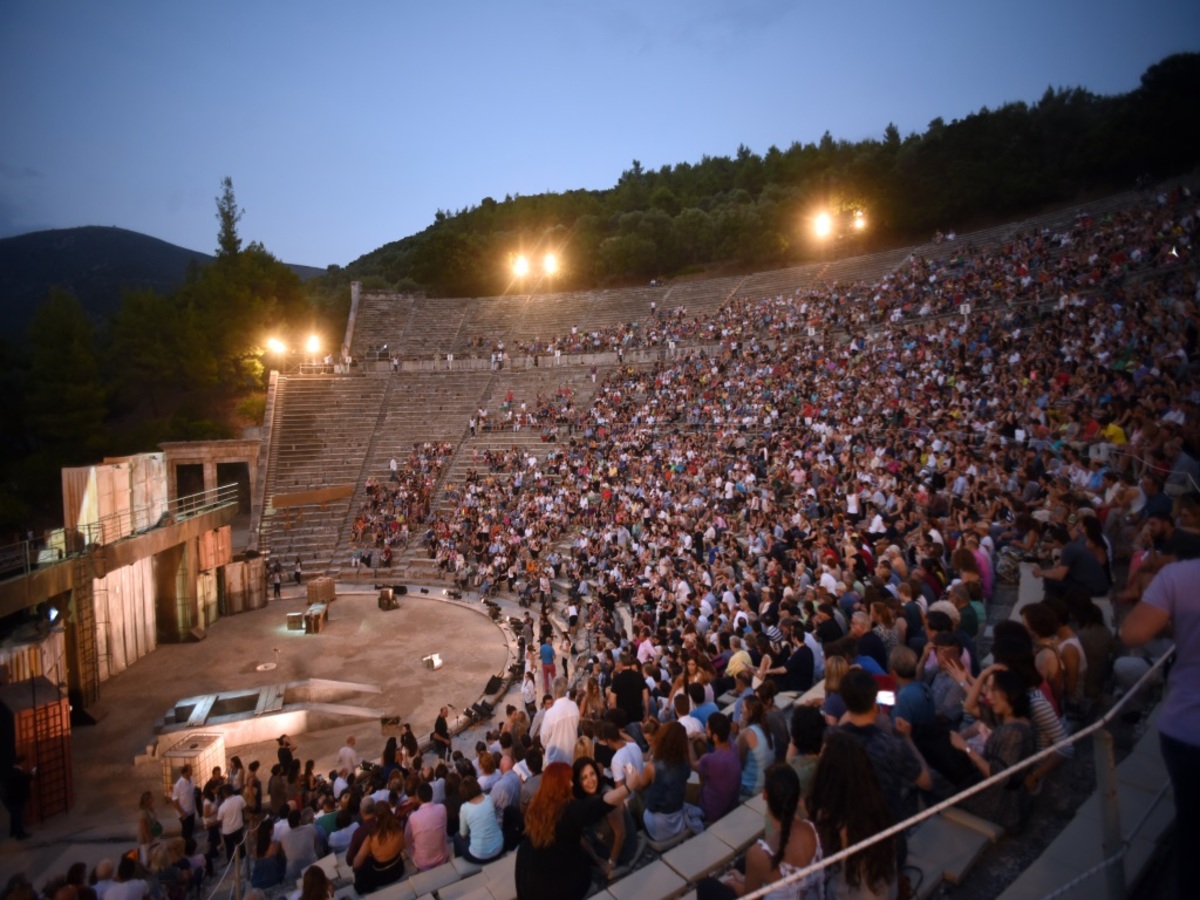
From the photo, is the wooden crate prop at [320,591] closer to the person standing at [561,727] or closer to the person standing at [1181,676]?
the person standing at [561,727]

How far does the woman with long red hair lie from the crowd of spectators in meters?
0.02

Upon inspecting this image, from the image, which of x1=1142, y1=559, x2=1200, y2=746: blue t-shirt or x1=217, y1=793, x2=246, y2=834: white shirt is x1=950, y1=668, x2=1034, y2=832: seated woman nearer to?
x1=1142, y1=559, x2=1200, y2=746: blue t-shirt

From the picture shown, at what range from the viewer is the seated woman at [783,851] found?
9.50 feet

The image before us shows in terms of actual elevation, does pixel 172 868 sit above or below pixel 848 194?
below

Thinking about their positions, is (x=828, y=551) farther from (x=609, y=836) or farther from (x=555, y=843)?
(x=555, y=843)

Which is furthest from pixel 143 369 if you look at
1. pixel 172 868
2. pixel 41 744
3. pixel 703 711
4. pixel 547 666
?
pixel 703 711

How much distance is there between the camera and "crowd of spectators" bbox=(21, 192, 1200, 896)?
12.3ft

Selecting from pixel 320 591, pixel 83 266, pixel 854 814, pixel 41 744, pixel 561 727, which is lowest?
pixel 320 591

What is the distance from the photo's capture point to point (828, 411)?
1902cm

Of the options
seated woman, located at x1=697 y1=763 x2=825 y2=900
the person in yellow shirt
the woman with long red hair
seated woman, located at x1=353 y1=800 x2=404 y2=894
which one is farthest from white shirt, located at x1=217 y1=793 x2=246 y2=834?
seated woman, located at x1=697 y1=763 x2=825 y2=900

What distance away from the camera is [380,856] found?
529cm

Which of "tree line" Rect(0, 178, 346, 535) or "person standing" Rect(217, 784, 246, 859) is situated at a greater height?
"tree line" Rect(0, 178, 346, 535)

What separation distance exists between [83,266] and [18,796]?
357ft

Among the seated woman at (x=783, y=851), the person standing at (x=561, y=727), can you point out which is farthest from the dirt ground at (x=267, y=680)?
the seated woman at (x=783, y=851)
